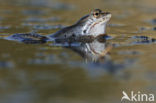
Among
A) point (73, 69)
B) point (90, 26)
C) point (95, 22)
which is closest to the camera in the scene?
point (73, 69)

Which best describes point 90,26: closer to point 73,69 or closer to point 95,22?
point 95,22

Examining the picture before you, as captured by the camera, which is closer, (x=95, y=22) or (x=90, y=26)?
(x=95, y=22)

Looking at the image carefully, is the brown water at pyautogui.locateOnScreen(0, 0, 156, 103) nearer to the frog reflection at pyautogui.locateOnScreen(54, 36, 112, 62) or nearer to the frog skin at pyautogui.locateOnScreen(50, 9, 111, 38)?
the frog reflection at pyautogui.locateOnScreen(54, 36, 112, 62)

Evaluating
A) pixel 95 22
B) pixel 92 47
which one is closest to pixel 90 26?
pixel 95 22

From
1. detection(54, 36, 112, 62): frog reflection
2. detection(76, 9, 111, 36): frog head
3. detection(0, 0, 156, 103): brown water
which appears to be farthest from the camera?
detection(76, 9, 111, 36): frog head

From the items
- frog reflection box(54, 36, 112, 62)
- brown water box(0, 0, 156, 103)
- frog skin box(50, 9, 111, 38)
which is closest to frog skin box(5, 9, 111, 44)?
frog skin box(50, 9, 111, 38)

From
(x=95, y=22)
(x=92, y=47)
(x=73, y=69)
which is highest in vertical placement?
(x=95, y=22)

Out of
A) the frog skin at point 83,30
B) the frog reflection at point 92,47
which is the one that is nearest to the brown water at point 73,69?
the frog reflection at point 92,47
